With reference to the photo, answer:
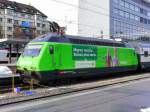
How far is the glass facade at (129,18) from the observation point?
2982 inches

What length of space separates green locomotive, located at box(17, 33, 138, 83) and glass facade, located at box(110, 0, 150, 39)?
4809cm

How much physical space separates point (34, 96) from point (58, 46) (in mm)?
5563

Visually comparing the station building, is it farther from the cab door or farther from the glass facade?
the cab door

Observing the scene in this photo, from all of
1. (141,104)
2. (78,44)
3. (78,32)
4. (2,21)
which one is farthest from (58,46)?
(2,21)

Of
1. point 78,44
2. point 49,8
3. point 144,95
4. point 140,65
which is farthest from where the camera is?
point 49,8

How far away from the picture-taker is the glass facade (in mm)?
75750

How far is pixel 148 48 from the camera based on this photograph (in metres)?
32.2

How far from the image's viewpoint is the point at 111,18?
74.4 metres

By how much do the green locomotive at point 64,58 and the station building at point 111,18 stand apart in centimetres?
3650

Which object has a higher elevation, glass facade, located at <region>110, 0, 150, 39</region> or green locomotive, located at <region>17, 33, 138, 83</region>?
glass facade, located at <region>110, 0, 150, 39</region>

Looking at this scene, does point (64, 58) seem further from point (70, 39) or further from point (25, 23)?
point (25, 23)

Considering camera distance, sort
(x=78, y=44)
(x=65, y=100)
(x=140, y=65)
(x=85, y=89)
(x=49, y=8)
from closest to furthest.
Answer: (x=65, y=100) < (x=85, y=89) < (x=78, y=44) < (x=140, y=65) < (x=49, y=8)

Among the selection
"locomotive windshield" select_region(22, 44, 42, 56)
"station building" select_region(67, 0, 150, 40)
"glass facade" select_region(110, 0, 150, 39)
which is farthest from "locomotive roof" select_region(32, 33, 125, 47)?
"glass facade" select_region(110, 0, 150, 39)

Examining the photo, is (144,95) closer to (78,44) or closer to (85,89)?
(85,89)
